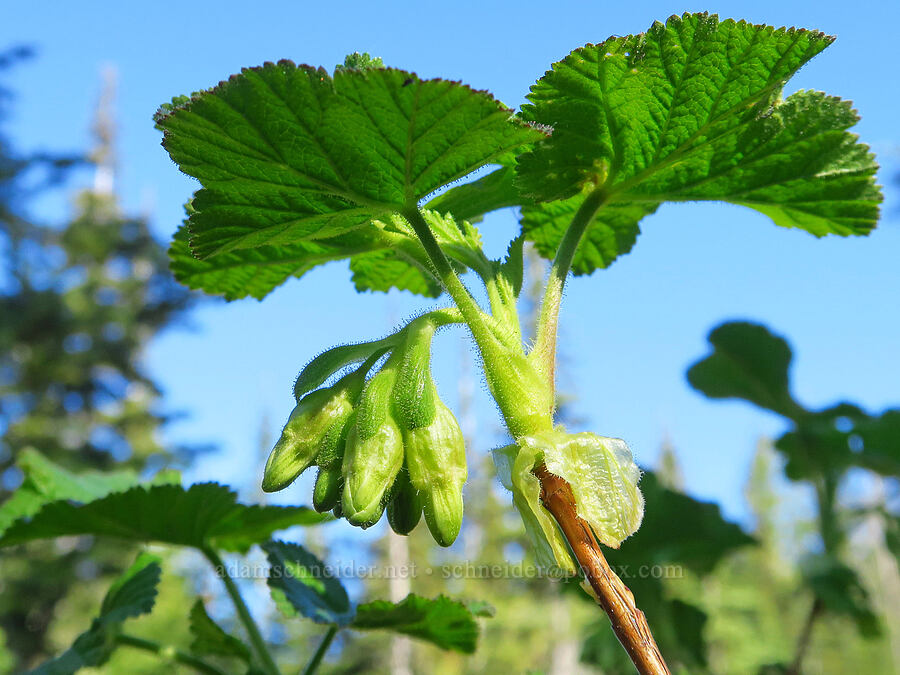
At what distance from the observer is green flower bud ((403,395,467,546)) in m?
1.06

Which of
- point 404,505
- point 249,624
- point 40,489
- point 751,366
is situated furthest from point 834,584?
point 40,489

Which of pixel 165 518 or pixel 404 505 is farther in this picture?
pixel 165 518

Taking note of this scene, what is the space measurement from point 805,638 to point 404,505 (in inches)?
64.5

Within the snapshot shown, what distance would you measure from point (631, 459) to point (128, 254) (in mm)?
19628

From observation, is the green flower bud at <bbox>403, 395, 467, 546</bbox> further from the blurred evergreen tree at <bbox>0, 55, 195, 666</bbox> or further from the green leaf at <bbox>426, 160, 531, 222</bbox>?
the blurred evergreen tree at <bbox>0, 55, 195, 666</bbox>

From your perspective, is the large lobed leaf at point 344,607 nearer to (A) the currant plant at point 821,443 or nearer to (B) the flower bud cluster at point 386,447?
(B) the flower bud cluster at point 386,447

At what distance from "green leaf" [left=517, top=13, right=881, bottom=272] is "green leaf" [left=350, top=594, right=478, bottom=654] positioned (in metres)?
0.97

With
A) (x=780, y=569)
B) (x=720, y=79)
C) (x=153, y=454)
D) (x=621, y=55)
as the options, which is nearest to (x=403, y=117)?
(x=621, y=55)

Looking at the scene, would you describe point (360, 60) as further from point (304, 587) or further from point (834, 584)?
point (834, 584)

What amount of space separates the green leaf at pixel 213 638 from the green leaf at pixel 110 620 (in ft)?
0.38

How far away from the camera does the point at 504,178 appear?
138 cm

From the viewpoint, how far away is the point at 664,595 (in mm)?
2688

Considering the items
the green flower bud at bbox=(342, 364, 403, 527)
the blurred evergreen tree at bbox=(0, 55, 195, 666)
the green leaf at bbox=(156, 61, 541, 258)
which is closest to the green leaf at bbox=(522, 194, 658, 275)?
the green leaf at bbox=(156, 61, 541, 258)

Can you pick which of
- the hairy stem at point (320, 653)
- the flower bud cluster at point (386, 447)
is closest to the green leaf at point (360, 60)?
the flower bud cluster at point (386, 447)
